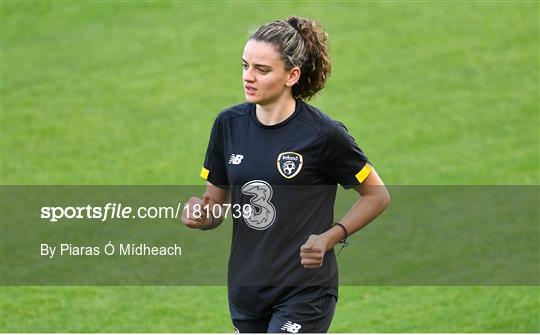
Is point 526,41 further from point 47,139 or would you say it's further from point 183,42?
point 47,139

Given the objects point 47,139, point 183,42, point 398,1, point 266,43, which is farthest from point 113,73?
point 266,43

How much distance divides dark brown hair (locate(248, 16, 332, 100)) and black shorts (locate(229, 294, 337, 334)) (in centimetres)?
103

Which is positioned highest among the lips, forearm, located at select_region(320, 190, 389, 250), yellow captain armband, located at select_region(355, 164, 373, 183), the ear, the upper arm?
the ear

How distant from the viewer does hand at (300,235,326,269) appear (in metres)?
5.47

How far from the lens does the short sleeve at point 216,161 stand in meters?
5.84

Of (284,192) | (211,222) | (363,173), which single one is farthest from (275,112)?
(211,222)

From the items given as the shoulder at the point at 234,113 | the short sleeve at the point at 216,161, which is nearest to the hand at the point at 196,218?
the short sleeve at the point at 216,161

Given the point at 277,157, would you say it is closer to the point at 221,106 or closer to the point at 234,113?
the point at 234,113

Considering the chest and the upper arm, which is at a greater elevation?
the chest

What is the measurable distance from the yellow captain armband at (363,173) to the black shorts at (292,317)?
592mm

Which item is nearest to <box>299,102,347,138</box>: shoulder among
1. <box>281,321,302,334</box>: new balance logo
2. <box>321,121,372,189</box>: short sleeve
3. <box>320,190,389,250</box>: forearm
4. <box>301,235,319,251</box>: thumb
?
<box>321,121,372,189</box>: short sleeve

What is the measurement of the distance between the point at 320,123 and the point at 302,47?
39 centimetres

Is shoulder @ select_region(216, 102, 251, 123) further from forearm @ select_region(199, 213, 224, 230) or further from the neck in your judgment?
forearm @ select_region(199, 213, 224, 230)

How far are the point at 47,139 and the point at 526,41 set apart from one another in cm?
906
